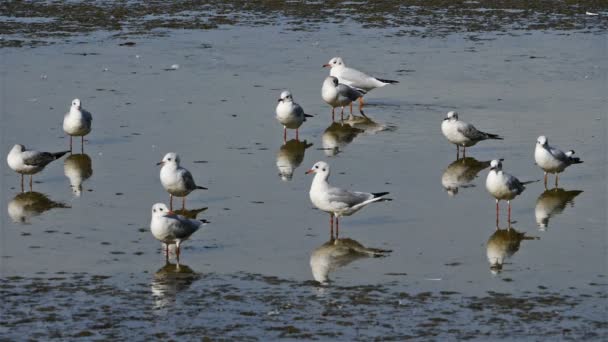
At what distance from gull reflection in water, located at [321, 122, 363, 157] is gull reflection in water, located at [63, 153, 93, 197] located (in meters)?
4.44

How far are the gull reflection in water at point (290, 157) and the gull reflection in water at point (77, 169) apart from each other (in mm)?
3363

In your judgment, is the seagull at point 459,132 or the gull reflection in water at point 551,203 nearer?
the gull reflection in water at point 551,203

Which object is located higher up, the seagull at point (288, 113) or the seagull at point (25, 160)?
the seagull at point (288, 113)

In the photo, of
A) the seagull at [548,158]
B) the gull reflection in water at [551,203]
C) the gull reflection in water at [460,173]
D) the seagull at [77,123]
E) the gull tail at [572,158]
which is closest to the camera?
the gull reflection in water at [551,203]

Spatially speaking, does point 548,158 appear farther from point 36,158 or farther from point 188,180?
point 36,158

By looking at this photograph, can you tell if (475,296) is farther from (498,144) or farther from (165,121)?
(165,121)

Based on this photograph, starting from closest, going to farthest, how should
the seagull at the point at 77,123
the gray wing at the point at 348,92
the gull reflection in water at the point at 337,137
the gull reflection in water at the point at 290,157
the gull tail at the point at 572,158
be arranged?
the gull tail at the point at 572,158 → the gull reflection in water at the point at 290,157 → the seagull at the point at 77,123 → the gull reflection in water at the point at 337,137 → the gray wing at the point at 348,92

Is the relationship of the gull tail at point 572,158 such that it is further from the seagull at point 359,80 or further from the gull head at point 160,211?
the gull head at point 160,211

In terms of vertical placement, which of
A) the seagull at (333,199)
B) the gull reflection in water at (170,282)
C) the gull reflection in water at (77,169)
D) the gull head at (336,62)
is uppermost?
the gull head at (336,62)

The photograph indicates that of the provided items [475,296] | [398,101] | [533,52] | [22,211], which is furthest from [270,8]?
[475,296]

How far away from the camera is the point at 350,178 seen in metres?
21.3

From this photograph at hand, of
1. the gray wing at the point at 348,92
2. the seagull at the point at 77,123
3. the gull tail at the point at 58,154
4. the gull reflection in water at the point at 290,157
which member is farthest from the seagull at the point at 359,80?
the gull tail at the point at 58,154

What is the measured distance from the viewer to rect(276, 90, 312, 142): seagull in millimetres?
24266

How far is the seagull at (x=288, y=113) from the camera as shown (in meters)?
24.3
